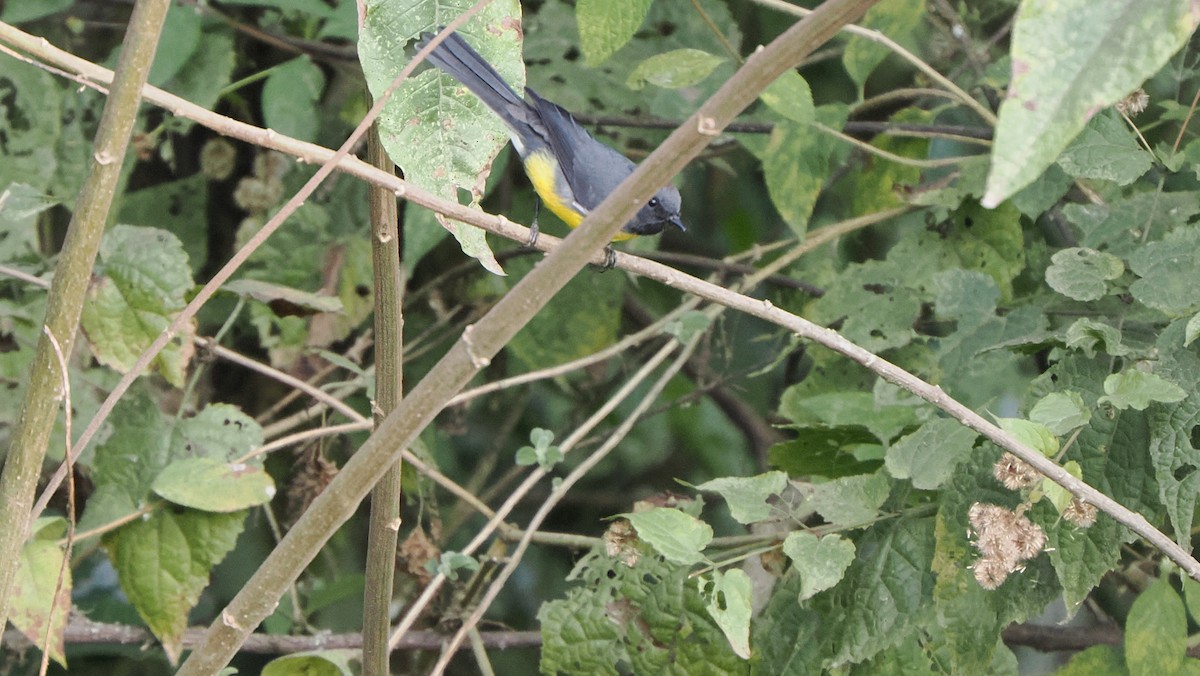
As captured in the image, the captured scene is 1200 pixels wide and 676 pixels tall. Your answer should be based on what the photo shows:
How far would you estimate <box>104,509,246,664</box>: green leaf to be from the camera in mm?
1824

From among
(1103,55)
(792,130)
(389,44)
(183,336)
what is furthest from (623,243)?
(1103,55)

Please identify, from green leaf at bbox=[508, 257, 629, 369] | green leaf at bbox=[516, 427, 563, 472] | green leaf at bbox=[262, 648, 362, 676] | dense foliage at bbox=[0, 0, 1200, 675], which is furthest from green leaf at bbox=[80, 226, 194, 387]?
green leaf at bbox=[508, 257, 629, 369]

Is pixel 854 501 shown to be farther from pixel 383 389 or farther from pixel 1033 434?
pixel 383 389

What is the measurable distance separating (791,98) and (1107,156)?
1.83 feet

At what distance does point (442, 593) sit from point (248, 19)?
1.55 meters

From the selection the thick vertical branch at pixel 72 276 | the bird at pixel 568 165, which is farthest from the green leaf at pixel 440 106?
the bird at pixel 568 165

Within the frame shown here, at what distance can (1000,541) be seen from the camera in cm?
132

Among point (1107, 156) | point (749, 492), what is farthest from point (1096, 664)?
point (1107, 156)

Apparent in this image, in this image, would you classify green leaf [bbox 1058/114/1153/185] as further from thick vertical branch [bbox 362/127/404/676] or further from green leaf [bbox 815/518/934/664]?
thick vertical branch [bbox 362/127/404/676]

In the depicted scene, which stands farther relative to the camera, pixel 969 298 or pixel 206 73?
pixel 206 73

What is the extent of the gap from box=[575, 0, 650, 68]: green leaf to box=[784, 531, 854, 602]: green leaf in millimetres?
710

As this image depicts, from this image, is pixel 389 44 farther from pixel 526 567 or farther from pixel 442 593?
pixel 526 567

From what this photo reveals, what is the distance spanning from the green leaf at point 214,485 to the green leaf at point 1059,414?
112cm

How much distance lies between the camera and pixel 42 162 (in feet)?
8.45
